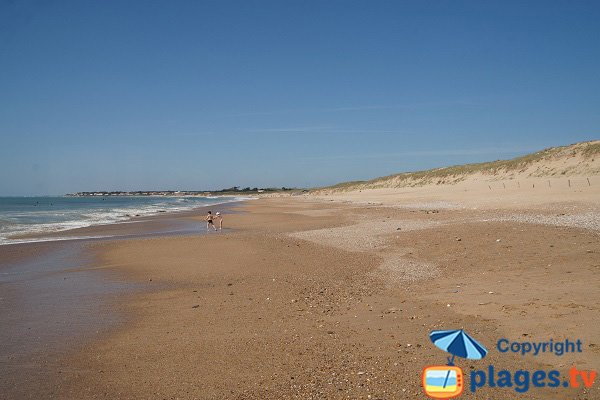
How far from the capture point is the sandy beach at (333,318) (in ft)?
16.5

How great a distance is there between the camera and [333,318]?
7.25 m

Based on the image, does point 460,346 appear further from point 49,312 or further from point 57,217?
point 57,217

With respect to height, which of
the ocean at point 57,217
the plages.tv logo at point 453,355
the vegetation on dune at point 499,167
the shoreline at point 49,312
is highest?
the vegetation on dune at point 499,167

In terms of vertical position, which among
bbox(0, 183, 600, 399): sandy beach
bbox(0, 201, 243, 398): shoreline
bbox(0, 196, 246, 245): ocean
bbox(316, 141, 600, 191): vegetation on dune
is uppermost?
bbox(316, 141, 600, 191): vegetation on dune

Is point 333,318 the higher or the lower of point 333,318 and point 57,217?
the higher

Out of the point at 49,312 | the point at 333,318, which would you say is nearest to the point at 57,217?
the point at 49,312

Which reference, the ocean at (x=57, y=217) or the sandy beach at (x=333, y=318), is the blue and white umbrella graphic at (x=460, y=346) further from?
the ocean at (x=57, y=217)

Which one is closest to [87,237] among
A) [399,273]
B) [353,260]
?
[353,260]

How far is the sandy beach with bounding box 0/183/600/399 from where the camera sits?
5.02m

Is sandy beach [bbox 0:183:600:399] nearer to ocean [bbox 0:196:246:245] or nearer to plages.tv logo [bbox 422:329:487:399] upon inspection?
plages.tv logo [bbox 422:329:487:399]

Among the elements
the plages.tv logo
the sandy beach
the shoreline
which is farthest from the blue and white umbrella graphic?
the shoreline

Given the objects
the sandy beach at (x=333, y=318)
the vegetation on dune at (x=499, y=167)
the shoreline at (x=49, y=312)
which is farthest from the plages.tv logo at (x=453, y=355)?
the vegetation on dune at (x=499, y=167)

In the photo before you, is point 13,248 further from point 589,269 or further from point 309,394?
point 589,269

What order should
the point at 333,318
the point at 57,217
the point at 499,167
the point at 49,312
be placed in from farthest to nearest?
1. the point at 499,167
2. the point at 57,217
3. the point at 49,312
4. the point at 333,318
